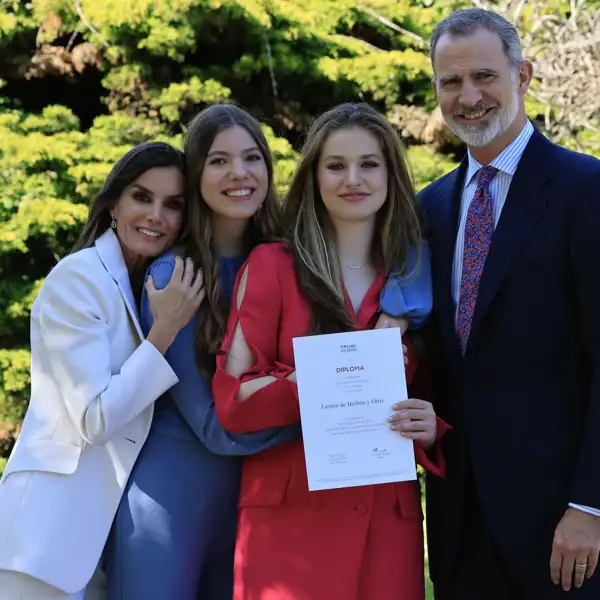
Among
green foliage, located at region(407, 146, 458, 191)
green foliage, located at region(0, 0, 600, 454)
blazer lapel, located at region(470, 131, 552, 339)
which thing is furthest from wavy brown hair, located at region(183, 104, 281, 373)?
green foliage, located at region(407, 146, 458, 191)

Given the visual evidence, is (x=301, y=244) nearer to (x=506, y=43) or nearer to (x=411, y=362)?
(x=411, y=362)

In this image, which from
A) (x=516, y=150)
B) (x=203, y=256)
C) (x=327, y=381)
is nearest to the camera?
(x=327, y=381)

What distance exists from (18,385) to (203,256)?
4.81 metres

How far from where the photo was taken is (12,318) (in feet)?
24.5

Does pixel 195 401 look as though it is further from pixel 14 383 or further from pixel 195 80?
pixel 195 80

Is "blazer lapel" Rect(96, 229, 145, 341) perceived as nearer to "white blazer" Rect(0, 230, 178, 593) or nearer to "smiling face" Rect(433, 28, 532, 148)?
"white blazer" Rect(0, 230, 178, 593)

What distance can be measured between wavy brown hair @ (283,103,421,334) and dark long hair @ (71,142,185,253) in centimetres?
50

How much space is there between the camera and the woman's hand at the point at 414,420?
2547 mm

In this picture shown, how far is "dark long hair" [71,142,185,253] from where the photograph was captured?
10.1ft

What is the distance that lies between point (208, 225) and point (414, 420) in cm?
108

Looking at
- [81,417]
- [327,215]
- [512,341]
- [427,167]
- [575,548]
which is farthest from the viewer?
[427,167]

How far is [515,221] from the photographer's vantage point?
2.68 meters

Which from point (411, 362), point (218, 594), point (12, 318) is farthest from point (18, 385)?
point (411, 362)

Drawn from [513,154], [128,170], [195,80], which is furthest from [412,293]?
[195,80]
